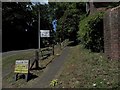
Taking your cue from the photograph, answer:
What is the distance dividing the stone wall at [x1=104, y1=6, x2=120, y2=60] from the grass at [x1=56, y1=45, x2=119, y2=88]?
0.35 m

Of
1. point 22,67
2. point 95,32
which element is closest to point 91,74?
point 22,67

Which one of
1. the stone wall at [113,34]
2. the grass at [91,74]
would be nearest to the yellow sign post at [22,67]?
the grass at [91,74]

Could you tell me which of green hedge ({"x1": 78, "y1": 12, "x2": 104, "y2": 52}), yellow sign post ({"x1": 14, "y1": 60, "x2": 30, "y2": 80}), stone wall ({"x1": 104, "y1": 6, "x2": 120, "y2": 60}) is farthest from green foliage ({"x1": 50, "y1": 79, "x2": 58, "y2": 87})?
green hedge ({"x1": 78, "y1": 12, "x2": 104, "y2": 52})

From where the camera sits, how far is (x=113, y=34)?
50.4 ft

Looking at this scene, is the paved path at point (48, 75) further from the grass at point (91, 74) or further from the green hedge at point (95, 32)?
the green hedge at point (95, 32)

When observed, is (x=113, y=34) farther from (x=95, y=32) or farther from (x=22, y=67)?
(x=22, y=67)

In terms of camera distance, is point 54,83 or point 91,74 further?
point 54,83

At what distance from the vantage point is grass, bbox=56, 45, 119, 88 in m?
12.3

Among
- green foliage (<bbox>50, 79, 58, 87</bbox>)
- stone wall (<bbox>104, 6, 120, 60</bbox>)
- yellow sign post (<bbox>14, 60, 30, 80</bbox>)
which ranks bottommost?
green foliage (<bbox>50, 79, 58, 87</bbox>)

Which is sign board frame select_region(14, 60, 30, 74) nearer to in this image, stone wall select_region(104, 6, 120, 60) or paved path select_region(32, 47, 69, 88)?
paved path select_region(32, 47, 69, 88)

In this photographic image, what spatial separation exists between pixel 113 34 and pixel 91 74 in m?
2.76

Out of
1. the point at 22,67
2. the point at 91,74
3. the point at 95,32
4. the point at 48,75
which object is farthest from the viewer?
the point at 95,32

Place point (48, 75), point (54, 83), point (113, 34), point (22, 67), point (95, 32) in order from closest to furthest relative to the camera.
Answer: point (54, 83) < point (113, 34) < point (48, 75) < point (22, 67) < point (95, 32)

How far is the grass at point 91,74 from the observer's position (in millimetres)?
12281
